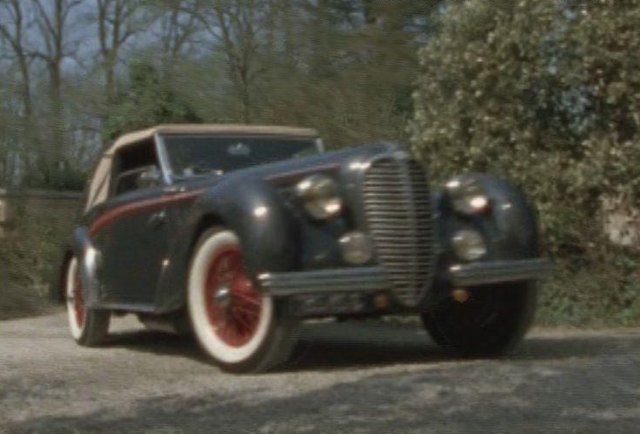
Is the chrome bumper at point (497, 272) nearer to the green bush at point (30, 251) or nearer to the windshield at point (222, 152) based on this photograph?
the windshield at point (222, 152)

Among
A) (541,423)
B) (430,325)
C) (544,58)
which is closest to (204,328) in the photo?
(430,325)

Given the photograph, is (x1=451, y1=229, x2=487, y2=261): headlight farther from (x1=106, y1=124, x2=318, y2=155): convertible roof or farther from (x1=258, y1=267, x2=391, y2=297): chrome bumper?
(x1=106, y1=124, x2=318, y2=155): convertible roof

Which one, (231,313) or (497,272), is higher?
(497,272)

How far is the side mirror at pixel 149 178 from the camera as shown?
9.89 meters

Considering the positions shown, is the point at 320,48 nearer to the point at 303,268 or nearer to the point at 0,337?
the point at 0,337

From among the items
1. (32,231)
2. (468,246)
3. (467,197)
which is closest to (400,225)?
(468,246)

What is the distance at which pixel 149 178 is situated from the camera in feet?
32.8

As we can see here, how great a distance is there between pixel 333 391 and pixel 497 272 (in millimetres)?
1640

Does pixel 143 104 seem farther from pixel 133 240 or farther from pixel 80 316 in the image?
pixel 133 240

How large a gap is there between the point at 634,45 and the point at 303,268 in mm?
6744

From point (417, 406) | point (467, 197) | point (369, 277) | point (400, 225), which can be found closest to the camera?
point (417, 406)

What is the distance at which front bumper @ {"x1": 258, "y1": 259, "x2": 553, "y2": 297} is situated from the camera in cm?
793

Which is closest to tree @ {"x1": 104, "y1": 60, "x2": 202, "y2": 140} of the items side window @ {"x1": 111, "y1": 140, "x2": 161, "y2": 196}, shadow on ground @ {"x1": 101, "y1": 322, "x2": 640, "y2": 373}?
shadow on ground @ {"x1": 101, "y1": 322, "x2": 640, "y2": 373}

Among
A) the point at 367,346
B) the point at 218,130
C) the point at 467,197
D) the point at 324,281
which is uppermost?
the point at 218,130
